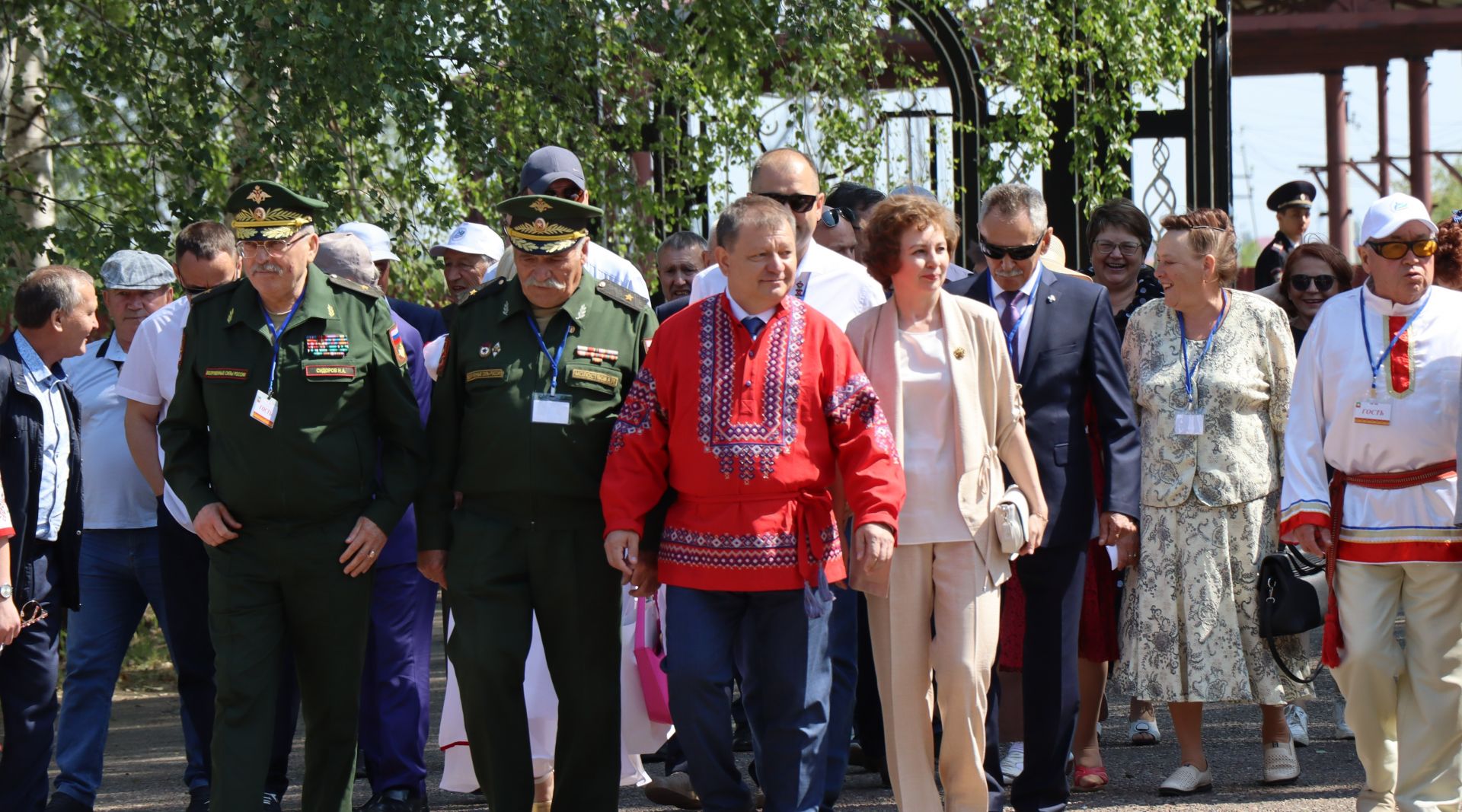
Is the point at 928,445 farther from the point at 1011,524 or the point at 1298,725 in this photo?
the point at 1298,725

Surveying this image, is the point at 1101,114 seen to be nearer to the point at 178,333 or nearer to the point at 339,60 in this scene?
the point at 339,60

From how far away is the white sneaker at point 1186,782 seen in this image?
18.6 ft

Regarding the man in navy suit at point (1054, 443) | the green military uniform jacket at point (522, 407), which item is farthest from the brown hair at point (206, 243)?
the man in navy suit at point (1054, 443)

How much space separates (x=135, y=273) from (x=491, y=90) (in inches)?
145

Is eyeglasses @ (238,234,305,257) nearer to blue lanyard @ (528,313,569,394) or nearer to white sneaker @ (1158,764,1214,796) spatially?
blue lanyard @ (528,313,569,394)

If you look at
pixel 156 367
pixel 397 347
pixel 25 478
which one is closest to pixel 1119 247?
pixel 397 347

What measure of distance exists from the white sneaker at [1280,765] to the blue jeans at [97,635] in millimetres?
3930

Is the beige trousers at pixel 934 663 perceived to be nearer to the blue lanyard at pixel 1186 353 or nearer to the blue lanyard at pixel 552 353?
the blue lanyard at pixel 552 353

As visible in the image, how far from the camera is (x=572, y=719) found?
4.89 meters

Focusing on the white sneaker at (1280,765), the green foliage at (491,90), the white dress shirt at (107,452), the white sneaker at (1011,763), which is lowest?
the white sneaker at (1011,763)

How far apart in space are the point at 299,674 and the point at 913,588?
187cm

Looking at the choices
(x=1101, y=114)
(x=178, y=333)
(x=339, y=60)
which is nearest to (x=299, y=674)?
(x=178, y=333)

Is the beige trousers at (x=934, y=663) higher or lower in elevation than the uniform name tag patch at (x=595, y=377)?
lower

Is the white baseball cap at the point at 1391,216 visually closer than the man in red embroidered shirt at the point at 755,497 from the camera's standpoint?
No
